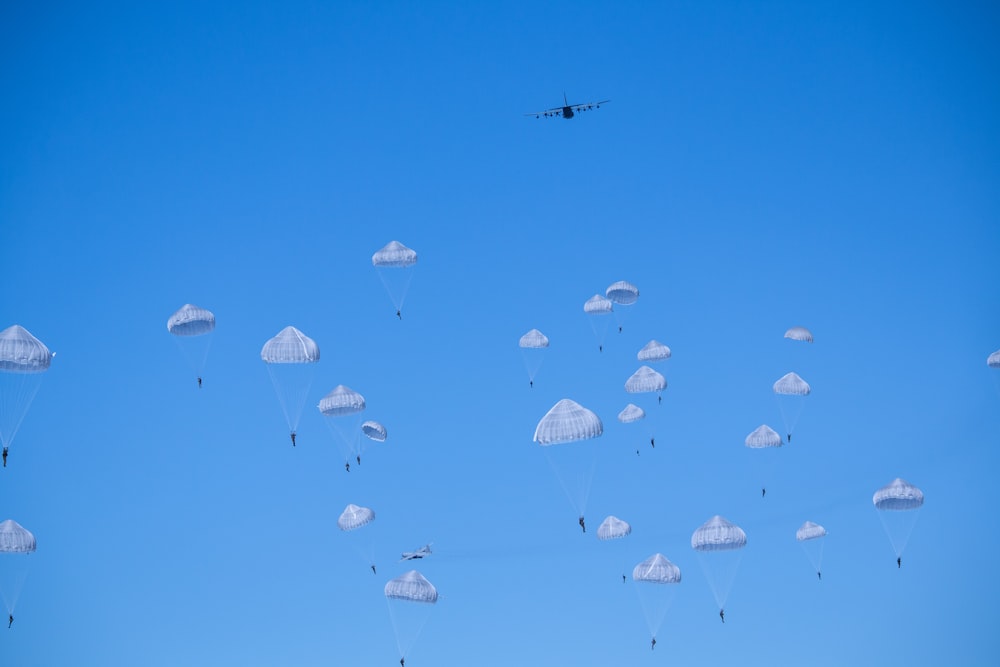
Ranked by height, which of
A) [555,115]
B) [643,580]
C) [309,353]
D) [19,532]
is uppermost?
[555,115]

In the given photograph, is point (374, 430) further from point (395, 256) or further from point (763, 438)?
point (763, 438)

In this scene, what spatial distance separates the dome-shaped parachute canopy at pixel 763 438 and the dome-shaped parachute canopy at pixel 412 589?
1957 centimetres

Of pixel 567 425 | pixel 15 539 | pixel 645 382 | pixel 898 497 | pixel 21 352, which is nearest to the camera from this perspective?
pixel 21 352

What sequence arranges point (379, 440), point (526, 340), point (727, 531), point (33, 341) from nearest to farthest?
point (33, 341) < point (727, 531) < point (379, 440) < point (526, 340)

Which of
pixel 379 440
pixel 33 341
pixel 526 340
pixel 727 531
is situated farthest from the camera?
pixel 526 340

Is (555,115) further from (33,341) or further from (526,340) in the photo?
(33,341)

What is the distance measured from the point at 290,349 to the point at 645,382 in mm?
20965

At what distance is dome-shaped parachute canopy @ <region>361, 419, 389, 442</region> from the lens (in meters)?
62.8

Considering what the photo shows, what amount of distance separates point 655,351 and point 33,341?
114 feet

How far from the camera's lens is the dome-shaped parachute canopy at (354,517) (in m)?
60.6

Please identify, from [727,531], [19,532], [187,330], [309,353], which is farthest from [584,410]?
[19,532]

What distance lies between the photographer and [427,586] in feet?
192

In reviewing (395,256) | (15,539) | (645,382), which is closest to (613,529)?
(645,382)

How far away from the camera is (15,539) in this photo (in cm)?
5356
